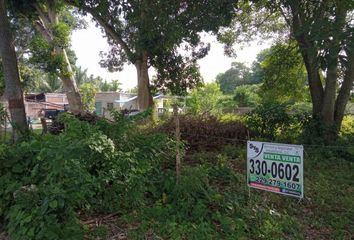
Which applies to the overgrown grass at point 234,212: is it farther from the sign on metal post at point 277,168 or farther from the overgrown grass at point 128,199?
the sign on metal post at point 277,168

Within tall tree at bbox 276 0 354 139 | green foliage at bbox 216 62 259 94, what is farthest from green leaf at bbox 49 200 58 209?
green foliage at bbox 216 62 259 94

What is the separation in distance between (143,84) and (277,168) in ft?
35.1

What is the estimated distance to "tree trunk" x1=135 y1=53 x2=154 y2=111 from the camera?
1428cm

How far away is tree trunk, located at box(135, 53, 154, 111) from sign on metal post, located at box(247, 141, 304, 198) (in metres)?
9.89

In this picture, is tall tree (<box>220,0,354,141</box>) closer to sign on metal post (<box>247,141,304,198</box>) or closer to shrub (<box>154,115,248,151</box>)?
sign on metal post (<box>247,141,304,198</box>)

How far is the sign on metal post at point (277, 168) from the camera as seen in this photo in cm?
427

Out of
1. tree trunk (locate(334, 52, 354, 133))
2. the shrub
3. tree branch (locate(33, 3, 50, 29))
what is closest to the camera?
the shrub

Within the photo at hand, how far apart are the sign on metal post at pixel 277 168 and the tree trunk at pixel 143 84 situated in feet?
32.5

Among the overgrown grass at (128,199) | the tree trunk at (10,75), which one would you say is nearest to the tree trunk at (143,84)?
the tree trunk at (10,75)

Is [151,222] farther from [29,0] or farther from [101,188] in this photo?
[29,0]

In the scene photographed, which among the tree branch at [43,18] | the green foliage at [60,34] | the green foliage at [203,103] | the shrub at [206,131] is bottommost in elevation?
the shrub at [206,131]

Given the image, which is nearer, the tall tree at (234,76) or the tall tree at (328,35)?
the tall tree at (328,35)

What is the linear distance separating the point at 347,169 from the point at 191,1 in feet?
16.0

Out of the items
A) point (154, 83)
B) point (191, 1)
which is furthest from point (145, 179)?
point (154, 83)
